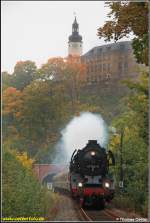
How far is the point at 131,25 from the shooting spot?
1562cm

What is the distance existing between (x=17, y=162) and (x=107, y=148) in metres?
4.54

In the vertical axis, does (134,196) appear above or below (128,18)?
below

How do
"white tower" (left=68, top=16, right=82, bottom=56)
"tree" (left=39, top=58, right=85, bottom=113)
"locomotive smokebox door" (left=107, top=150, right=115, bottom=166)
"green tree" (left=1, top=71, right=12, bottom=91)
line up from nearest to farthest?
"green tree" (left=1, top=71, right=12, bottom=91) → "white tower" (left=68, top=16, right=82, bottom=56) → "tree" (left=39, top=58, right=85, bottom=113) → "locomotive smokebox door" (left=107, top=150, right=115, bottom=166)

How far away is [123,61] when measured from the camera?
1620 cm

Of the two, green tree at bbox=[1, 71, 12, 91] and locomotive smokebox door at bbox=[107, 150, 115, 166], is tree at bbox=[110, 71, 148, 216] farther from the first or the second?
green tree at bbox=[1, 71, 12, 91]

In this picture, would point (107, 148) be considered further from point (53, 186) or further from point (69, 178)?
point (53, 186)

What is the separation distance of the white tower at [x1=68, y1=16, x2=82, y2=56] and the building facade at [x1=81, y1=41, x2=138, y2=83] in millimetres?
338

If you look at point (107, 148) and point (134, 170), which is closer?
point (134, 170)

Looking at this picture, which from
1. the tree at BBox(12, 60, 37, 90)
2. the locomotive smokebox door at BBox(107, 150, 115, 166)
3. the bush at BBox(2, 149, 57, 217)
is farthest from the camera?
the locomotive smokebox door at BBox(107, 150, 115, 166)

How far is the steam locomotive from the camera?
57.3 feet

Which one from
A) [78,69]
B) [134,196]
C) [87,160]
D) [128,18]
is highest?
[128,18]

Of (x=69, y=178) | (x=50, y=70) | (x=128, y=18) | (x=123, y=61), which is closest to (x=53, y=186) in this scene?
(x=69, y=178)

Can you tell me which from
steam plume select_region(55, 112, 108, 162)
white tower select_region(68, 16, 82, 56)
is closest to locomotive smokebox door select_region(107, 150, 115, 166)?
steam plume select_region(55, 112, 108, 162)

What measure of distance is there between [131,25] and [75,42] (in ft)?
6.94
